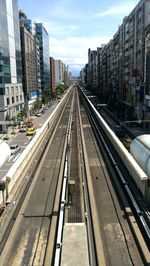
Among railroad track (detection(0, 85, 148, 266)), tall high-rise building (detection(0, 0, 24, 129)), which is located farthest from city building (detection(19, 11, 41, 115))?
railroad track (detection(0, 85, 148, 266))

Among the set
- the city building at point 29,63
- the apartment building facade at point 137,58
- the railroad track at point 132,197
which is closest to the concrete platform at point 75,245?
the railroad track at point 132,197

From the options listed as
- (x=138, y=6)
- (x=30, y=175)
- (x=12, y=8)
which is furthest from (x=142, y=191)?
(x=12, y=8)

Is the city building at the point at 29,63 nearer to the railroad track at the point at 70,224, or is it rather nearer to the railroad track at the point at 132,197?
the railroad track at the point at 132,197

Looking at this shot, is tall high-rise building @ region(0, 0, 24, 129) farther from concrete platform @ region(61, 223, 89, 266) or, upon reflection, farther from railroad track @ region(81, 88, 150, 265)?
concrete platform @ region(61, 223, 89, 266)

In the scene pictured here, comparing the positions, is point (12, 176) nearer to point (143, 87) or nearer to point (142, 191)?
point (142, 191)

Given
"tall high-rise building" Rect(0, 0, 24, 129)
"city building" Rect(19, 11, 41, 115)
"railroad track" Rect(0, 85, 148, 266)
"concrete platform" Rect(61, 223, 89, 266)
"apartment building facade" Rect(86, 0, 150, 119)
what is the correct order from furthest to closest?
"city building" Rect(19, 11, 41, 115)
"tall high-rise building" Rect(0, 0, 24, 129)
"apartment building facade" Rect(86, 0, 150, 119)
"railroad track" Rect(0, 85, 148, 266)
"concrete platform" Rect(61, 223, 89, 266)

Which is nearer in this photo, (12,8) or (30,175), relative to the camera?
(30,175)

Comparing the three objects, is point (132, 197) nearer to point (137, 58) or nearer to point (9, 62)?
point (137, 58)
